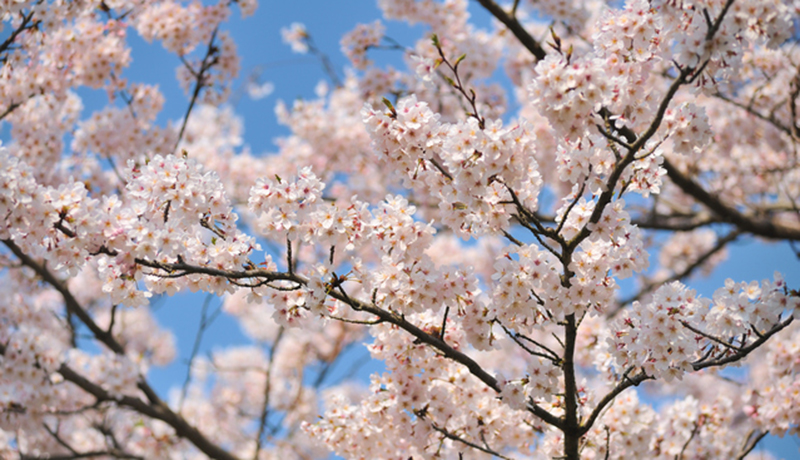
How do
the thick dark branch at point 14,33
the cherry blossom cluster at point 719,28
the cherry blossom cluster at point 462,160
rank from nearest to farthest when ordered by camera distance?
the cherry blossom cluster at point 719,28, the cherry blossom cluster at point 462,160, the thick dark branch at point 14,33

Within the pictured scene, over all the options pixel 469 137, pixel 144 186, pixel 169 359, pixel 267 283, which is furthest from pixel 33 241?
pixel 169 359

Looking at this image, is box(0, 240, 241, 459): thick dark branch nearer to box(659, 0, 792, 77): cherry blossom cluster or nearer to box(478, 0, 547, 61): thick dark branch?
box(478, 0, 547, 61): thick dark branch

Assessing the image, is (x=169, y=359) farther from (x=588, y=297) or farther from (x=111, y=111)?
(x=588, y=297)

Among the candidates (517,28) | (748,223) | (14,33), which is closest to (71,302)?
(14,33)

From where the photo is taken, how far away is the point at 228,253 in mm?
2621

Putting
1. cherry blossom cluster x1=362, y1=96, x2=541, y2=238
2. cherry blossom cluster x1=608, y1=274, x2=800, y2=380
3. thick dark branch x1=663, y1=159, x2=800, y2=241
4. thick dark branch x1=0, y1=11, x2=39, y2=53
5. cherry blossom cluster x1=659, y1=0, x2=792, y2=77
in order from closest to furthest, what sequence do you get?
cherry blossom cluster x1=659, y1=0, x2=792, y2=77, cherry blossom cluster x1=362, y1=96, x2=541, y2=238, cherry blossom cluster x1=608, y1=274, x2=800, y2=380, thick dark branch x1=0, y1=11, x2=39, y2=53, thick dark branch x1=663, y1=159, x2=800, y2=241

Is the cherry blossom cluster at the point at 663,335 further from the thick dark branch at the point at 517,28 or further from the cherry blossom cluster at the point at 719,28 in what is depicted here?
the thick dark branch at the point at 517,28

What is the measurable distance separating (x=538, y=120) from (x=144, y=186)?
634cm

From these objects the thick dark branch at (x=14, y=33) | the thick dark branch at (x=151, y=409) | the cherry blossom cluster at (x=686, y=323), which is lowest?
the cherry blossom cluster at (x=686, y=323)

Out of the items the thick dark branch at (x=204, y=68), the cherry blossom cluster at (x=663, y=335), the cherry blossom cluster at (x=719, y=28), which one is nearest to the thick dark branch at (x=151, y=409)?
the thick dark branch at (x=204, y=68)

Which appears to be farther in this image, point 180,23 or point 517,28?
point 180,23

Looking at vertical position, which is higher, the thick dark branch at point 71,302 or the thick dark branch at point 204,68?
the thick dark branch at point 204,68

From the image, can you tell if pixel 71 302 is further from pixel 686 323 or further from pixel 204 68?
pixel 686 323

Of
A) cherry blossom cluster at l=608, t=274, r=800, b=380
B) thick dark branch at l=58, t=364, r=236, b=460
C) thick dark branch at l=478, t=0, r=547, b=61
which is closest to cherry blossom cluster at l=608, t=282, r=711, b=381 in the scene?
cherry blossom cluster at l=608, t=274, r=800, b=380
